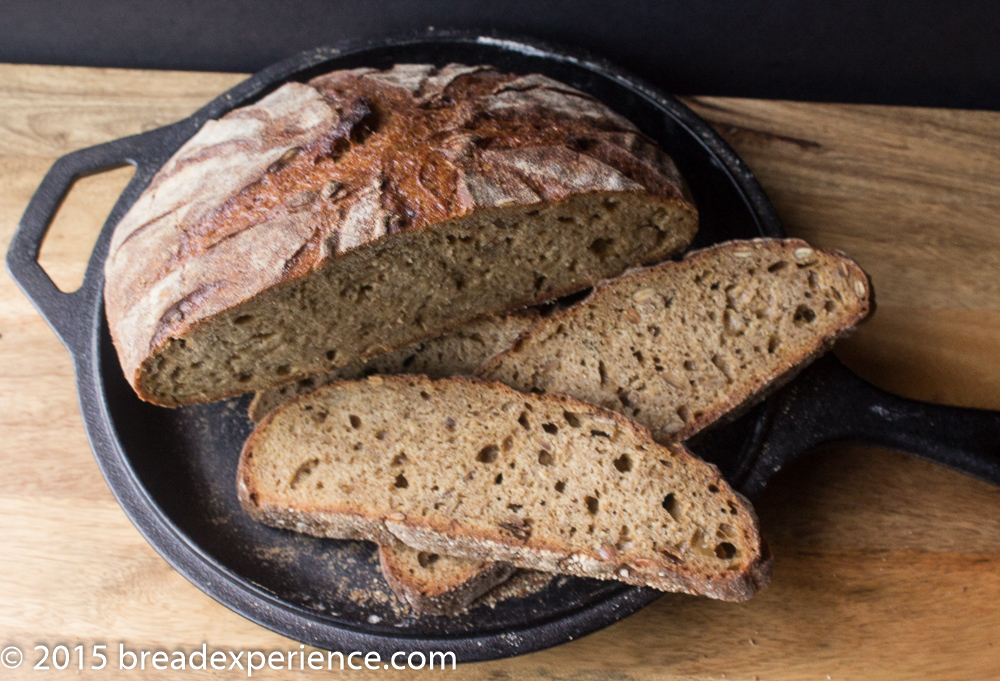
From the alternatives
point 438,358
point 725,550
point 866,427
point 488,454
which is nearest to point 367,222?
point 438,358

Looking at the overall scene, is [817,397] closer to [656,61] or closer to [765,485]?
[765,485]

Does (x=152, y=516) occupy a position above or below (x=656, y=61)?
below

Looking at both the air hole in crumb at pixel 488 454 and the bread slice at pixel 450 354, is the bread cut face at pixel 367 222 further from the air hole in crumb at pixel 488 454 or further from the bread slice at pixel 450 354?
the air hole in crumb at pixel 488 454

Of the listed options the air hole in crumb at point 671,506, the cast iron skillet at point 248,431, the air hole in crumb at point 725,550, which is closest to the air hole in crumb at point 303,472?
the cast iron skillet at point 248,431

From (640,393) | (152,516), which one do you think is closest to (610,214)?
(640,393)

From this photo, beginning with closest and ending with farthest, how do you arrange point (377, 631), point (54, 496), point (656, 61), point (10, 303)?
1. point (377, 631)
2. point (54, 496)
3. point (10, 303)
4. point (656, 61)

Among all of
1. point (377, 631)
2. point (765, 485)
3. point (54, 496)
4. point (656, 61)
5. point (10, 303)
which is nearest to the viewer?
point (377, 631)

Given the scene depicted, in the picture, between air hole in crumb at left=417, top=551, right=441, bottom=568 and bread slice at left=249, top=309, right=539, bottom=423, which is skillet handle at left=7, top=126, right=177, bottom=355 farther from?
air hole in crumb at left=417, top=551, right=441, bottom=568

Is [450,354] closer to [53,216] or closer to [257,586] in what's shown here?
[257,586]
